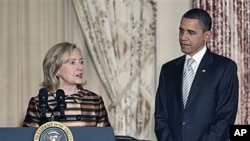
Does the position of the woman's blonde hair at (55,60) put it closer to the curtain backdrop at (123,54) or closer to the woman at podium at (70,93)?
the woman at podium at (70,93)

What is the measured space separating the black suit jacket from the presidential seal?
131 cm

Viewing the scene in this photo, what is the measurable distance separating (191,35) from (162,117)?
60 centimetres

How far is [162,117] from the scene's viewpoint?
4.34 meters

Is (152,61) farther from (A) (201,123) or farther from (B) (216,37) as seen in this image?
(A) (201,123)

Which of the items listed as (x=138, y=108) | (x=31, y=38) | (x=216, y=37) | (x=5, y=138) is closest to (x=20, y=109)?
(x=31, y=38)

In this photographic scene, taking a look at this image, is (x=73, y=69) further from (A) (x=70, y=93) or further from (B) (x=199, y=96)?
(B) (x=199, y=96)

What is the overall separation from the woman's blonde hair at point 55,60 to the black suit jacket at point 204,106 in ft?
2.60

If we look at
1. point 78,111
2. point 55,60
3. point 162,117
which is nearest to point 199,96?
point 162,117

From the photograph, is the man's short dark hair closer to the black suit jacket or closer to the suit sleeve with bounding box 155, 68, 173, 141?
the black suit jacket

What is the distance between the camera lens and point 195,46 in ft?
14.0

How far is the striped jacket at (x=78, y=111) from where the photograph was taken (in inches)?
149

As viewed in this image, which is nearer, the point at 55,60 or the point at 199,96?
the point at 55,60

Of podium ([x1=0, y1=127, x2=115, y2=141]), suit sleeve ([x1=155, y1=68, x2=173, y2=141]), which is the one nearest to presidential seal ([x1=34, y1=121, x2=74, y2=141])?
podium ([x1=0, y1=127, x2=115, y2=141])

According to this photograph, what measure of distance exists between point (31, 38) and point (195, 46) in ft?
6.94
